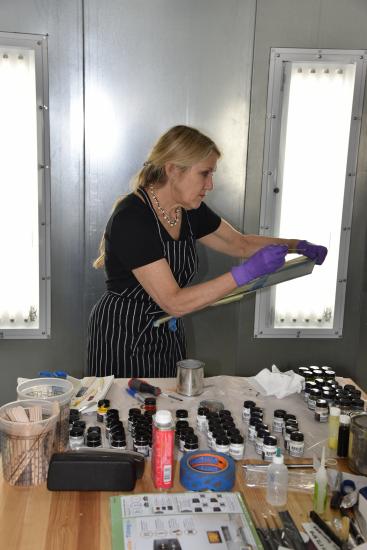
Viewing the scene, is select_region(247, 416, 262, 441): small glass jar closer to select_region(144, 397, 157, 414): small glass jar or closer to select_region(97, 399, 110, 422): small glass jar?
select_region(144, 397, 157, 414): small glass jar

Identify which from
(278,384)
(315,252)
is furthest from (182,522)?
(315,252)

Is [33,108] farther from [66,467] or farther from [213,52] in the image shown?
[66,467]

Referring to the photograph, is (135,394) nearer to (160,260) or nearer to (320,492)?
(160,260)

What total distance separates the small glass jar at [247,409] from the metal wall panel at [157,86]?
1462 millimetres

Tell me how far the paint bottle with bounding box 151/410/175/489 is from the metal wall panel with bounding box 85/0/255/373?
1763 millimetres

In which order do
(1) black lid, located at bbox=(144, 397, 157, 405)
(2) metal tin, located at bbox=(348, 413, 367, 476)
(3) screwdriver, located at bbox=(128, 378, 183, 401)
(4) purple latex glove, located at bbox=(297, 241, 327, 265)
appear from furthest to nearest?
(4) purple latex glove, located at bbox=(297, 241, 327, 265)
(3) screwdriver, located at bbox=(128, 378, 183, 401)
(1) black lid, located at bbox=(144, 397, 157, 405)
(2) metal tin, located at bbox=(348, 413, 367, 476)

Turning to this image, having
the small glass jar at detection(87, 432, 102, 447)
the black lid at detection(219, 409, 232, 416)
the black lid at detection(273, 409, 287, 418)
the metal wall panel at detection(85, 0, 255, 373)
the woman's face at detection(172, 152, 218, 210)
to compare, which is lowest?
the small glass jar at detection(87, 432, 102, 447)

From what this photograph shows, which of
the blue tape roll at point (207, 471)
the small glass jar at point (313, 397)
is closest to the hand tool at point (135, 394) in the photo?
the blue tape roll at point (207, 471)

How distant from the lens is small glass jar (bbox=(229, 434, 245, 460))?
4.86 feet

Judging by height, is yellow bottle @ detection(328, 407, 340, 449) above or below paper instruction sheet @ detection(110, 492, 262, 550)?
above

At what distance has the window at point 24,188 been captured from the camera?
2795 mm

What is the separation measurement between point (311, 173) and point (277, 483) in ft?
6.84

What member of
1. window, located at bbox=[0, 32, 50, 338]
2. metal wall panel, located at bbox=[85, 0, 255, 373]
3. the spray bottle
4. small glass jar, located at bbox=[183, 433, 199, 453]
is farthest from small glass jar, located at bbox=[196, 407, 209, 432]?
window, located at bbox=[0, 32, 50, 338]

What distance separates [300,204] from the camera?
307cm
